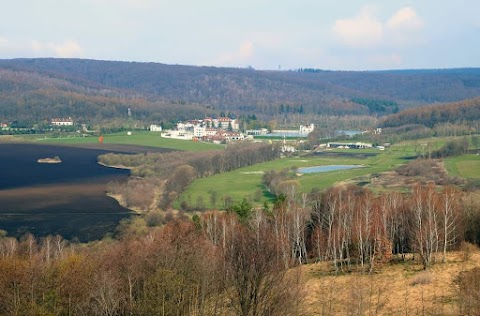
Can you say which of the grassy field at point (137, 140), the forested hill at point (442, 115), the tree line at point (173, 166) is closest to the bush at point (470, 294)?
the tree line at point (173, 166)

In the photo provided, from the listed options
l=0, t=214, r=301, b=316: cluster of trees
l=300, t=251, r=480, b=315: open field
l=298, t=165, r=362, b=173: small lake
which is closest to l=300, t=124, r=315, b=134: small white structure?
l=298, t=165, r=362, b=173: small lake

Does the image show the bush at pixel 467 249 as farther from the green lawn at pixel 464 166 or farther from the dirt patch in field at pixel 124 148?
the dirt patch in field at pixel 124 148

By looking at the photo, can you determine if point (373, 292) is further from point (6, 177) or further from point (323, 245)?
point (6, 177)

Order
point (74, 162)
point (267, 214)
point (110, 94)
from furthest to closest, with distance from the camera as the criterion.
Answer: point (110, 94) → point (74, 162) → point (267, 214)

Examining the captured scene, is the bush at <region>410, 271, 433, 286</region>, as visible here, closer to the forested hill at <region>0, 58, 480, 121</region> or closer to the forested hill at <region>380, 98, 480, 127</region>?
the forested hill at <region>380, 98, 480, 127</region>

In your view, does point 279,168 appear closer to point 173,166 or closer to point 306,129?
point 173,166

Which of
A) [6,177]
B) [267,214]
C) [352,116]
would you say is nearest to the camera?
[267,214]

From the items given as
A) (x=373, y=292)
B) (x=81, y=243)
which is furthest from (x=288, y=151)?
(x=373, y=292)
